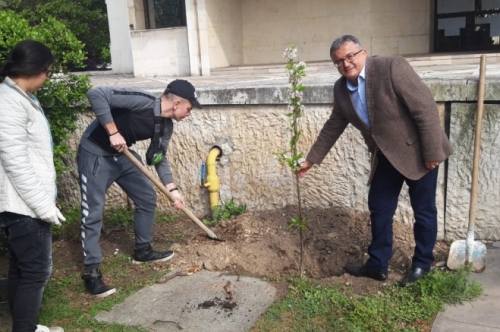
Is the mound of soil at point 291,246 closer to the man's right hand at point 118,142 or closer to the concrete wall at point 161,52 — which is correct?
the man's right hand at point 118,142

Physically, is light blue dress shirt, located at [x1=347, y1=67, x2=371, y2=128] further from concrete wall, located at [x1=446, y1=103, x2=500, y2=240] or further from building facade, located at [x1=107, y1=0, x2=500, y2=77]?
building facade, located at [x1=107, y1=0, x2=500, y2=77]

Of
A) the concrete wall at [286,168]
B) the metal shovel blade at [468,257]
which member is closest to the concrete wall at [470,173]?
the concrete wall at [286,168]

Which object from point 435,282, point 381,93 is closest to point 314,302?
point 435,282

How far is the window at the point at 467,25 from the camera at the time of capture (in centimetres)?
1095

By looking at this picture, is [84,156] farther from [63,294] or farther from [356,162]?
[356,162]

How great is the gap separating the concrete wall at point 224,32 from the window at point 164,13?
71cm

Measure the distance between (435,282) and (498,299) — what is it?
0.41m

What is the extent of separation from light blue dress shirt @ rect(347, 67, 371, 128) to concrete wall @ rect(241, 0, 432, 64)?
8.42 m

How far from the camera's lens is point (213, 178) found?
512cm

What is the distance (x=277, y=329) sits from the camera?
3143 millimetres

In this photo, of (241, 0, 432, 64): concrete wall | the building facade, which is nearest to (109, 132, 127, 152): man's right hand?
the building facade

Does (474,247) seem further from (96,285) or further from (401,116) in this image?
(96,285)

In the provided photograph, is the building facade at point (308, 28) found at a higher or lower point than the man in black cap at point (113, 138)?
higher

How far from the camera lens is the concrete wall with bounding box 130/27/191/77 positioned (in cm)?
1073
